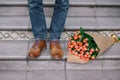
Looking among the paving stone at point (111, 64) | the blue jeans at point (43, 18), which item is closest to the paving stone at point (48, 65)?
the blue jeans at point (43, 18)

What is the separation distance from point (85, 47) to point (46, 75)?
2.10 feet

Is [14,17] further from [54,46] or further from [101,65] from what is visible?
[101,65]

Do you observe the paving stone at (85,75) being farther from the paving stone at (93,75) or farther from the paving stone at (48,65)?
the paving stone at (48,65)

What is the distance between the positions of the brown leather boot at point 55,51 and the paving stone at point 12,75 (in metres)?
0.45

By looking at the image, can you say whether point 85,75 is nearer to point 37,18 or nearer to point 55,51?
point 55,51

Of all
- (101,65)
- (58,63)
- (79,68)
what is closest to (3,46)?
(58,63)

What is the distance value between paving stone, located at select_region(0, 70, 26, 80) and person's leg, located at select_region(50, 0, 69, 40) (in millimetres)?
619

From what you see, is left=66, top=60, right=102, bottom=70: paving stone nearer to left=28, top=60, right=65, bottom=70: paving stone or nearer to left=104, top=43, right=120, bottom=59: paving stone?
left=28, top=60, right=65, bottom=70: paving stone

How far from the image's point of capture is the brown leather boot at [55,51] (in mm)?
3715

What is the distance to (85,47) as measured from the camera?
3781mm

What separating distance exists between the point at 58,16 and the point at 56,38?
0.30 metres

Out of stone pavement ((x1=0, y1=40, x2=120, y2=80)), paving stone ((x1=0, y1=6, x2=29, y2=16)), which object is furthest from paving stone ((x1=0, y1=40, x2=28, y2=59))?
paving stone ((x1=0, y1=6, x2=29, y2=16))

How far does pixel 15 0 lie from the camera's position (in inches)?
175

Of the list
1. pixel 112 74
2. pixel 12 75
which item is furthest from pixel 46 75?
pixel 112 74
